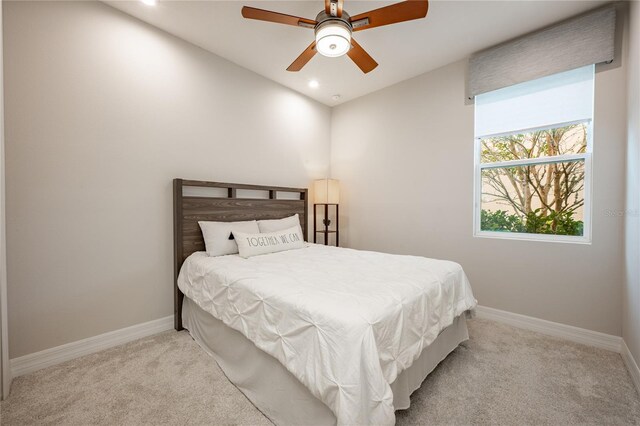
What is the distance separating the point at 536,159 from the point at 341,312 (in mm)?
2619

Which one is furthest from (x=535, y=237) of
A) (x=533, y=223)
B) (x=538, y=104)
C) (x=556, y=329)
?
(x=538, y=104)

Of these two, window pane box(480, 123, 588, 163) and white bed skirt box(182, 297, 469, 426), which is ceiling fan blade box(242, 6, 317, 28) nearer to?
white bed skirt box(182, 297, 469, 426)

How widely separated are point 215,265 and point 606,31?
12.0 feet

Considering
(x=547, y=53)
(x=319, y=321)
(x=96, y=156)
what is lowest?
(x=319, y=321)

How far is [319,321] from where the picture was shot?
1212mm

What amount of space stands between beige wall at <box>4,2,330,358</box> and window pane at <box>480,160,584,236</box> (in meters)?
2.93

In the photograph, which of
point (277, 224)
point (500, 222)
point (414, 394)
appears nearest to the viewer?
point (414, 394)

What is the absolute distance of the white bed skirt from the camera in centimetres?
132

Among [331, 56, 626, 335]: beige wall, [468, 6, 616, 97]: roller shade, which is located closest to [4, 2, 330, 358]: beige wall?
[331, 56, 626, 335]: beige wall

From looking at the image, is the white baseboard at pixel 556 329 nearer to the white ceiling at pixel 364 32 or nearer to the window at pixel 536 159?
the window at pixel 536 159

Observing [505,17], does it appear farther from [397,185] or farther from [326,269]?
[326,269]

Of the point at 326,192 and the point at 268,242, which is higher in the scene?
the point at 326,192

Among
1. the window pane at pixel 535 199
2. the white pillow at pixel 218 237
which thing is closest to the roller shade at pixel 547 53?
the window pane at pixel 535 199

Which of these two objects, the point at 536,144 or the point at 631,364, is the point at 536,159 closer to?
the point at 536,144
